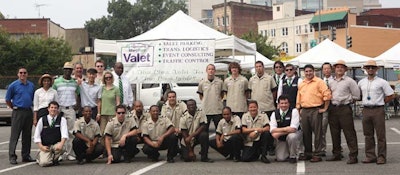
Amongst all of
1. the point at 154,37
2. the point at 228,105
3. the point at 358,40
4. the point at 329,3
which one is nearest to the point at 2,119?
the point at 154,37

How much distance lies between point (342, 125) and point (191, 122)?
2864 mm

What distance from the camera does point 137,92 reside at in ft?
72.3

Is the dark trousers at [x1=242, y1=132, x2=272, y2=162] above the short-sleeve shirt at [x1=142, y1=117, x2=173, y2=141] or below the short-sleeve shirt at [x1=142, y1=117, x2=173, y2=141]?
below

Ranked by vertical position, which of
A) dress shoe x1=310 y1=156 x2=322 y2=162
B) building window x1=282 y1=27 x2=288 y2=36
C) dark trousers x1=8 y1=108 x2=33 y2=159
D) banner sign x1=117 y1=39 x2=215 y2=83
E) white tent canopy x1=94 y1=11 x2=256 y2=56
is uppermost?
building window x1=282 y1=27 x2=288 y2=36

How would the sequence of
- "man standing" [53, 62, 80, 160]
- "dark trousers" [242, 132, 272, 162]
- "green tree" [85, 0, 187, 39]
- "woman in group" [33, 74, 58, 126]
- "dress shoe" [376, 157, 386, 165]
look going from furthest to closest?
"green tree" [85, 0, 187, 39] → "man standing" [53, 62, 80, 160] → "woman in group" [33, 74, 58, 126] → "dark trousers" [242, 132, 272, 162] → "dress shoe" [376, 157, 386, 165]

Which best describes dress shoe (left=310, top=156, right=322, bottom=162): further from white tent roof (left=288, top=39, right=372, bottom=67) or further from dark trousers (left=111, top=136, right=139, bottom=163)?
white tent roof (left=288, top=39, right=372, bottom=67)

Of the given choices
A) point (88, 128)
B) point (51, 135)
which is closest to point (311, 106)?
point (88, 128)

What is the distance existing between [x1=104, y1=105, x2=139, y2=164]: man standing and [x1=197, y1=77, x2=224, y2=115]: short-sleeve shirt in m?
Answer: 1.55

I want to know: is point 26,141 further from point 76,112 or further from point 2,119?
point 2,119

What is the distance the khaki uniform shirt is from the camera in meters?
13.0

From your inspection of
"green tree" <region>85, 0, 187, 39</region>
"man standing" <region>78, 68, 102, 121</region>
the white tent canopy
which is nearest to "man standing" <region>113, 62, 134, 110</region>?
"man standing" <region>78, 68, 102, 121</region>

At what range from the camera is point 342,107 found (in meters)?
12.4

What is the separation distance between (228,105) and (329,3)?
11934 centimetres

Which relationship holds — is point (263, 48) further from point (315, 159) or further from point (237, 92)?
point (315, 159)
